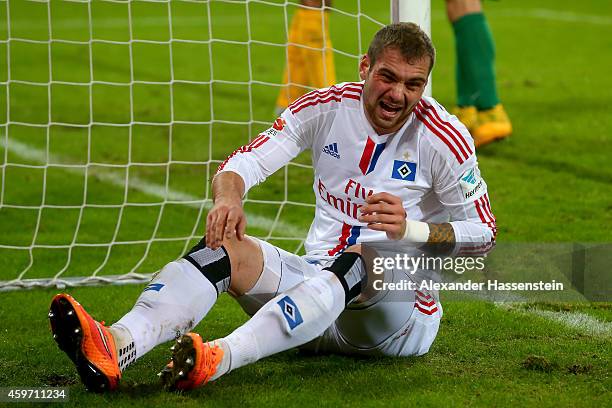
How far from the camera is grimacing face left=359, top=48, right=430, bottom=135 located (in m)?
3.50

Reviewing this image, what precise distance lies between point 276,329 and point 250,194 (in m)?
3.04

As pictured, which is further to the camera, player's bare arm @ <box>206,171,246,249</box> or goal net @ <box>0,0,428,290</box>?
goal net @ <box>0,0,428,290</box>

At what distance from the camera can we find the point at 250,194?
6277 millimetres

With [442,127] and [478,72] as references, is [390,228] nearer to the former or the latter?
[442,127]

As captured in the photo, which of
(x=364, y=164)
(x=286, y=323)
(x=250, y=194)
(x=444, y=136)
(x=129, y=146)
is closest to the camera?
(x=286, y=323)

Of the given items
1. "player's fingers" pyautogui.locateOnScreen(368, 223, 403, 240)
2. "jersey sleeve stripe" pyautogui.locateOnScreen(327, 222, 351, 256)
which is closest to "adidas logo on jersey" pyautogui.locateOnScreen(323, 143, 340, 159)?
"jersey sleeve stripe" pyautogui.locateOnScreen(327, 222, 351, 256)

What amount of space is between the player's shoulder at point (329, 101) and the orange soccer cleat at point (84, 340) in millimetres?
1090

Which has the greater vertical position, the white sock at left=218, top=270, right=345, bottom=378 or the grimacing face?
the grimacing face

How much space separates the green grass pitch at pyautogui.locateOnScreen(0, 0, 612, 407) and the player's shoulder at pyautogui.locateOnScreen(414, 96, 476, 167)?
0.71 m

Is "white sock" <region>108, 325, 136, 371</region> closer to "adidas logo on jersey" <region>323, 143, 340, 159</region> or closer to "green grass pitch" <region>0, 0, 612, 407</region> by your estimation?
"green grass pitch" <region>0, 0, 612, 407</region>

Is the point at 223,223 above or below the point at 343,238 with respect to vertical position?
above

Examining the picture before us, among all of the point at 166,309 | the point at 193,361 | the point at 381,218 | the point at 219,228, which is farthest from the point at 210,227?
the point at 381,218

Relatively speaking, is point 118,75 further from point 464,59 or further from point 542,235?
point 542,235

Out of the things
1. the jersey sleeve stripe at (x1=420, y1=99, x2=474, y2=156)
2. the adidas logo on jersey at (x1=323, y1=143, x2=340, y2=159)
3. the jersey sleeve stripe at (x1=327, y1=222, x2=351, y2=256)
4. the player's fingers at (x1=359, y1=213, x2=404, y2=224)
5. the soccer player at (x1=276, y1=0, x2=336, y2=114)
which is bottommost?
the jersey sleeve stripe at (x1=327, y1=222, x2=351, y2=256)
